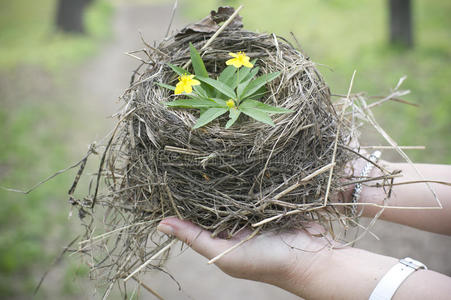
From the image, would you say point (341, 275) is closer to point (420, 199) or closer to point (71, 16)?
point (420, 199)

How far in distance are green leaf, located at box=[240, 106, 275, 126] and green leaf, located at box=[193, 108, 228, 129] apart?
88 mm

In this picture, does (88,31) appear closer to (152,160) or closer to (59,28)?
(59,28)

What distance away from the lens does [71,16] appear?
354 inches

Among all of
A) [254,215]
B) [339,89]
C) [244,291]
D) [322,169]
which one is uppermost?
[322,169]

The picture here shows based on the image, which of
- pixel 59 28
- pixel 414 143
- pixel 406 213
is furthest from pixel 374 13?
pixel 406 213

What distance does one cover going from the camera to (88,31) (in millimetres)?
9016

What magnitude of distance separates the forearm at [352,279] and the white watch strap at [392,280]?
0.6 inches

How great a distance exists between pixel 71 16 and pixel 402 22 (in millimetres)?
6689

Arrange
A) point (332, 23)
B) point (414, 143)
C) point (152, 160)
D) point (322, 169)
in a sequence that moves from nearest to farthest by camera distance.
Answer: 1. point (322, 169)
2. point (152, 160)
3. point (414, 143)
4. point (332, 23)

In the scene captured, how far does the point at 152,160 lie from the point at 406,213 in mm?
1127

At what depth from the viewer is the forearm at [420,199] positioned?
1.72m

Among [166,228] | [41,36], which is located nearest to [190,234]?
[166,228]

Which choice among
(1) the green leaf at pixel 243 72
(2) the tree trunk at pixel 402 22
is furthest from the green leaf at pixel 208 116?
(2) the tree trunk at pixel 402 22

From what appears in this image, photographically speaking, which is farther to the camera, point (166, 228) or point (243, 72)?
point (243, 72)
